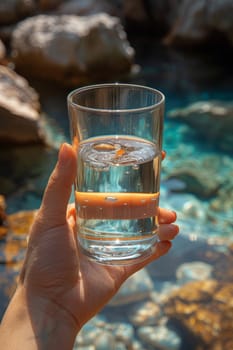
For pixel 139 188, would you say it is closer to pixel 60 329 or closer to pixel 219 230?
pixel 60 329

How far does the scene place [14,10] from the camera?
6.91m

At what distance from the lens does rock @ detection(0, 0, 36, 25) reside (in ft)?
22.3

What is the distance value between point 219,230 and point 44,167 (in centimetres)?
130

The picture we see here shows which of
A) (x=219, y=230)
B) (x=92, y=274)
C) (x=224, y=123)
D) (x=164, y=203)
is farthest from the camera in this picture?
(x=224, y=123)

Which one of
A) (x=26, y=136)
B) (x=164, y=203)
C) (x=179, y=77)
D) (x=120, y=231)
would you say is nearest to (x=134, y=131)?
(x=120, y=231)

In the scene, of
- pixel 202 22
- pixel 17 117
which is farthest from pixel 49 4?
pixel 17 117

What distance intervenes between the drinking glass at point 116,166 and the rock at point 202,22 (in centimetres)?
489

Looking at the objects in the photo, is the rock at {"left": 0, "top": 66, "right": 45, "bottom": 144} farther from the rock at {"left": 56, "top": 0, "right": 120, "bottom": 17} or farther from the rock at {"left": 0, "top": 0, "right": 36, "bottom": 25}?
the rock at {"left": 56, "top": 0, "right": 120, "bottom": 17}

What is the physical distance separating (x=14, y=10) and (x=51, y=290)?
6.25 meters

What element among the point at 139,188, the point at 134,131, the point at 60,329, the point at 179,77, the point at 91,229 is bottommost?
the point at 179,77

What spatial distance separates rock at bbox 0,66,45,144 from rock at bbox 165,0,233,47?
2.69m

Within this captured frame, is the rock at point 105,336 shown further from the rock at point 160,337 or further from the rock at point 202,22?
the rock at point 202,22

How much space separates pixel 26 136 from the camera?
3836 millimetres

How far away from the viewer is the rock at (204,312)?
214 cm
